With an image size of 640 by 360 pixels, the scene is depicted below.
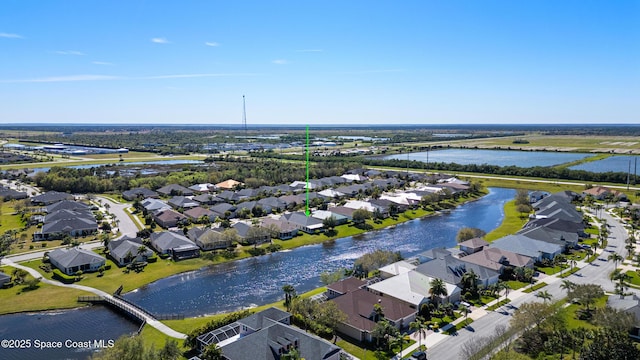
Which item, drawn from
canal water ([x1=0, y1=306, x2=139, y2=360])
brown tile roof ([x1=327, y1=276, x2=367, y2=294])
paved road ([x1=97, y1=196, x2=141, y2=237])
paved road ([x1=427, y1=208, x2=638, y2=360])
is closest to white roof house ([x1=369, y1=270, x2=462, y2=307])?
brown tile roof ([x1=327, y1=276, x2=367, y2=294])

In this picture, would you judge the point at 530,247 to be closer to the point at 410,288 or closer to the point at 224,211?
the point at 410,288

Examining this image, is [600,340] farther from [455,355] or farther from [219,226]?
[219,226]

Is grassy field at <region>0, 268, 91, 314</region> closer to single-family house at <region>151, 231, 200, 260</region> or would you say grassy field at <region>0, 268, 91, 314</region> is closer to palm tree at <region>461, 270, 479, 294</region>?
single-family house at <region>151, 231, 200, 260</region>

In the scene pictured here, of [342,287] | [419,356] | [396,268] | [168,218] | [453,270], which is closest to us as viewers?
[419,356]

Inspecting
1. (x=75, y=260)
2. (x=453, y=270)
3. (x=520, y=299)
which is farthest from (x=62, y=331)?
(x=520, y=299)

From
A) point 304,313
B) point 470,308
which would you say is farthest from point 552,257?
point 304,313
